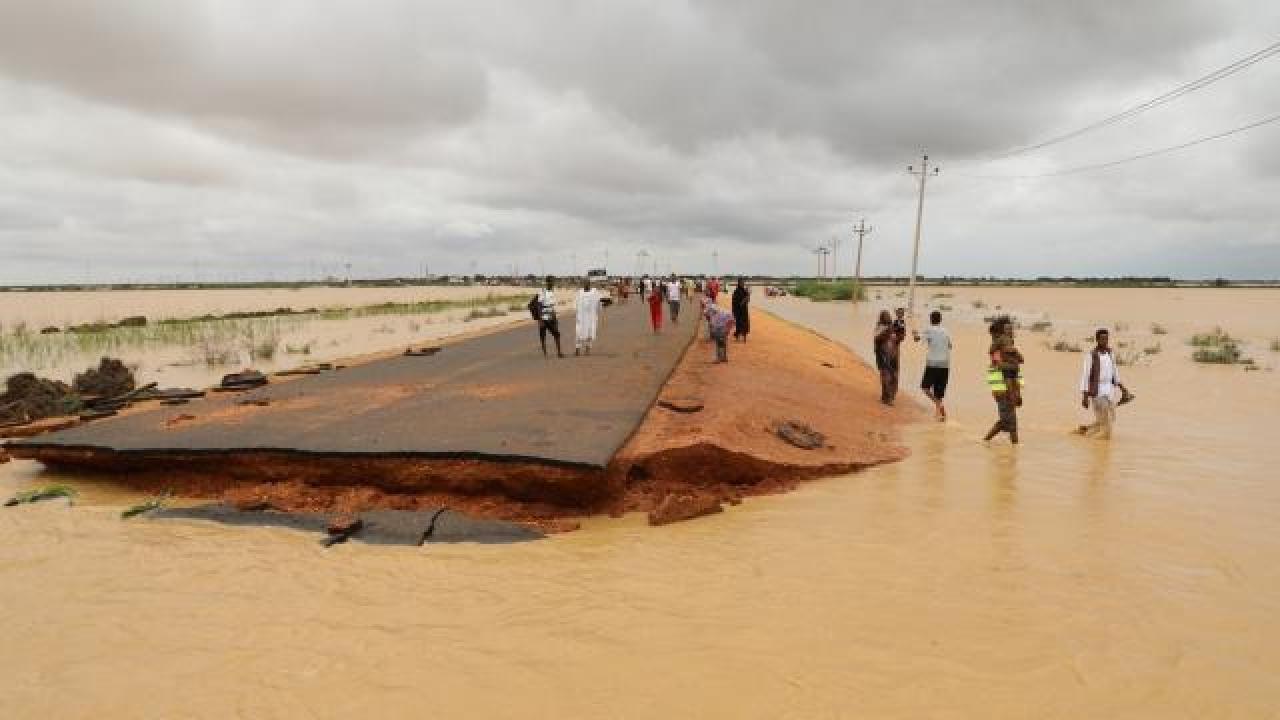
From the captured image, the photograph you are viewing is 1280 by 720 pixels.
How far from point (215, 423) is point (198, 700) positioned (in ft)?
18.9

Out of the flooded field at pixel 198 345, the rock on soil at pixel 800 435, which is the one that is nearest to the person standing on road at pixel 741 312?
the rock on soil at pixel 800 435

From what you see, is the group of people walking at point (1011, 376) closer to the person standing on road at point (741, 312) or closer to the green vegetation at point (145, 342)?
the person standing on road at point (741, 312)

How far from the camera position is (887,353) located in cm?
1371

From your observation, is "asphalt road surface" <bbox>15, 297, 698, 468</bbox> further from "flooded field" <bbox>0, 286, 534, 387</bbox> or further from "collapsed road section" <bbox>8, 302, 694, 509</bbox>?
"flooded field" <bbox>0, 286, 534, 387</bbox>

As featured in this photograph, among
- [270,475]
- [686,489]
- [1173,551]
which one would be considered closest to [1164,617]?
[1173,551]

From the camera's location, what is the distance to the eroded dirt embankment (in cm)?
714

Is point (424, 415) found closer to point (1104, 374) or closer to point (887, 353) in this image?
point (887, 353)

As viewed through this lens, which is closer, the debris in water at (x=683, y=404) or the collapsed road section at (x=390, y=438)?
the collapsed road section at (x=390, y=438)

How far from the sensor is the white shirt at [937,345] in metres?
12.0

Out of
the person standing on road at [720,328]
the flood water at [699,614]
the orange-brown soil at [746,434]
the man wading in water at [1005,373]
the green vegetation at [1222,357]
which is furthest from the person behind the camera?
the green vegetation at [1222,357]

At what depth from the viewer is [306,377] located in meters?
14.2

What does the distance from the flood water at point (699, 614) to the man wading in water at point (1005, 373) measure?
7.44 ft

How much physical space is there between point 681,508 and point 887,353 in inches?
306

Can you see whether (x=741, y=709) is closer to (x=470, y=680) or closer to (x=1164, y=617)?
(x=470, y=680)
